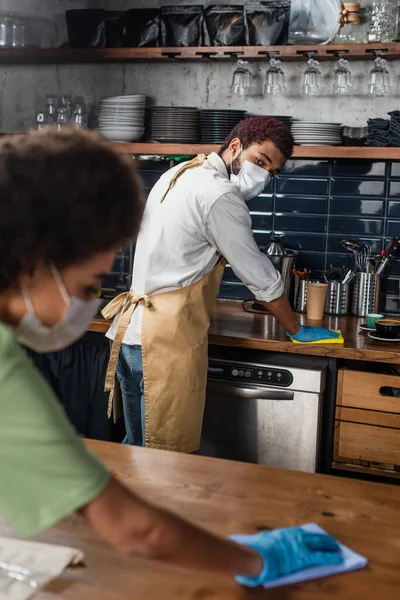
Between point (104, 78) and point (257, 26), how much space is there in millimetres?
970

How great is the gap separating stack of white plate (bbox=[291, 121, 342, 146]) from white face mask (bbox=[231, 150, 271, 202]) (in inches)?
25.6

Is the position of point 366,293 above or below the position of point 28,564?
above

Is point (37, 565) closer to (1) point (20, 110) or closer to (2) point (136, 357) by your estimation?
(2) point (136, 357)

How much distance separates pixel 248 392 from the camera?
11.1 feet

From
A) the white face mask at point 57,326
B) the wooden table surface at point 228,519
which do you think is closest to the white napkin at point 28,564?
the wooden table surface at point 228,519

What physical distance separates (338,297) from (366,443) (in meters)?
0.84

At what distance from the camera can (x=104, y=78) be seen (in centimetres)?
443

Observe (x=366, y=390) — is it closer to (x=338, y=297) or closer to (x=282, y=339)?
Answer: (x=282, y=339)

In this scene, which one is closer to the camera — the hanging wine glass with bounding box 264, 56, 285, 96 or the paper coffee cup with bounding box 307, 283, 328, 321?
the paper coffee cup with bounding box 307, 283, 328, 321

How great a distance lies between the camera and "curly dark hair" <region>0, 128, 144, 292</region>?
1.07 metres

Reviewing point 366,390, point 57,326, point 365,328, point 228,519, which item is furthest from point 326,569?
point 365,328

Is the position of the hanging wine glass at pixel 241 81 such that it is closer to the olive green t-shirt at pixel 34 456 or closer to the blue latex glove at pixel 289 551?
the blue latex glove at pixel 289 551

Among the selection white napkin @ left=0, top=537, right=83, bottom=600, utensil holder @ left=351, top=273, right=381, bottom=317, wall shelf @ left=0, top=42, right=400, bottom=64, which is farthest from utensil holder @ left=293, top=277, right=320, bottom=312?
white napkin @ left=0, top=537, right=83, bottom=600

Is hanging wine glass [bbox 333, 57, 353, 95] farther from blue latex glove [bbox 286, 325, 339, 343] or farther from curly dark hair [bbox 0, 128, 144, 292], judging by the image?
curly dark hair [bbox 0, 128, 144, 292]
